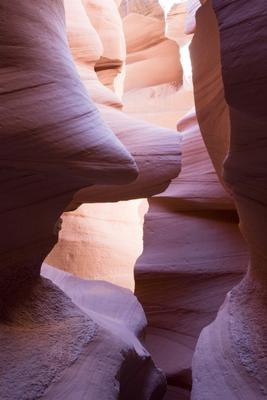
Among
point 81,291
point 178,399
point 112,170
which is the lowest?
point 178,399

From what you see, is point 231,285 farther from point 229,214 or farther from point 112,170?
point 112,170

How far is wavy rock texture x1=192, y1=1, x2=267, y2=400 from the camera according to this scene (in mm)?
1028

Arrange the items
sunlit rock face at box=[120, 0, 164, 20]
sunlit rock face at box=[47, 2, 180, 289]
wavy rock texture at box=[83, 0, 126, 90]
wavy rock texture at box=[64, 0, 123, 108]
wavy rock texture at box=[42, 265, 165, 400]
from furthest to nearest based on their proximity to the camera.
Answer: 1. sunlit rock face at box=[120, 0, 164, 20]
2. wavy rock texture at box=[83, 0, 126, 90]
3. wavy rock texture at box=[64, 0, 123, 108]
4. sunlit rock face at box=[47, 2, 180, 289]
5. wavy rock texture at box=[42, 265, 165, 400]

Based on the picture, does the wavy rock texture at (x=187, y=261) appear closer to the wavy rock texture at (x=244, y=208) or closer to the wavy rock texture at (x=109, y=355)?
the wavy rock texture at (x=109, y=355)

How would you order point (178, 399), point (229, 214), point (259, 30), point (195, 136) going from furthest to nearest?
point (195, 136) → point (229, 214) → point (178, 399) → point (259, 30)

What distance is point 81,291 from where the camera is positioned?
2.01m

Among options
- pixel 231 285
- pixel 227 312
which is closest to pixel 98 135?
pixel 227 312

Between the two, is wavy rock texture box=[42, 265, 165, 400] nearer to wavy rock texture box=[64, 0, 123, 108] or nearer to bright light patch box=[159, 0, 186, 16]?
wavy rock texture box=[64, 0, 123, 108]

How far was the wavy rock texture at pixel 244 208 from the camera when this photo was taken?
1.03 m

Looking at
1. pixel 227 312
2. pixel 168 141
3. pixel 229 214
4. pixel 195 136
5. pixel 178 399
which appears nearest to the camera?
pixel 227 312

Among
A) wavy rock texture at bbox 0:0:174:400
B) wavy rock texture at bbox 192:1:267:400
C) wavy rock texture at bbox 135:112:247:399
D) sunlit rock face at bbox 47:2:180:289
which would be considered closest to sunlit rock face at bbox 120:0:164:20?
sunlit rock face at bbox 47:2:180:289

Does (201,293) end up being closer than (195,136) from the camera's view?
Yes

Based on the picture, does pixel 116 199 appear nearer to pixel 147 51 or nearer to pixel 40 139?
pixel 40 139

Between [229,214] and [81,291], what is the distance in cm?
84
